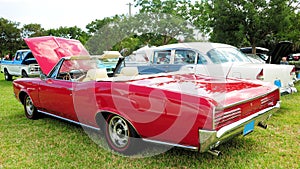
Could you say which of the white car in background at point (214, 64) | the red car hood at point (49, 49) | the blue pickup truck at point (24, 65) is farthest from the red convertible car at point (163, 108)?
the blue pickup truck at point (24, 65)

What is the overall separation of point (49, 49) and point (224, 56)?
15.8 ft

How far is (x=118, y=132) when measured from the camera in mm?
3139

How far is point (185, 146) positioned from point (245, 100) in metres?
0.83

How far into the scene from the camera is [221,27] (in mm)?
15625

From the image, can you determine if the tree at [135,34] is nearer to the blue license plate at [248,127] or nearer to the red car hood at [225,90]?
the red car hood at [225,90]

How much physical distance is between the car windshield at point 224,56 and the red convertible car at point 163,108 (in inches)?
95.5

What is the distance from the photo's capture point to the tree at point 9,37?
105 ft

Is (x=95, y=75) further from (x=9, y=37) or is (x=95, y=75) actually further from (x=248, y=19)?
(x=9, y=37)

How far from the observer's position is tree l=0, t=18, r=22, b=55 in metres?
31.9

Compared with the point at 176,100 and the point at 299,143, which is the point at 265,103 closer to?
the point at 299,143

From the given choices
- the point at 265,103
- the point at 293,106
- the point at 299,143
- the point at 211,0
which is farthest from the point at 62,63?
the point at 211,0

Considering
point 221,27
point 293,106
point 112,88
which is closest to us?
point 112,88

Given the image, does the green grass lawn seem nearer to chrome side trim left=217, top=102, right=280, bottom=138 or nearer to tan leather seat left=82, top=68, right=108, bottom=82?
chrome side trim left=217, top=102, right=280, bottom=138

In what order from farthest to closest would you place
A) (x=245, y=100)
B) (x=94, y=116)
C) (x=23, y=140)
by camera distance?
(x=23, y=140) < (x=94, y=116) < (x=245, y=100)
